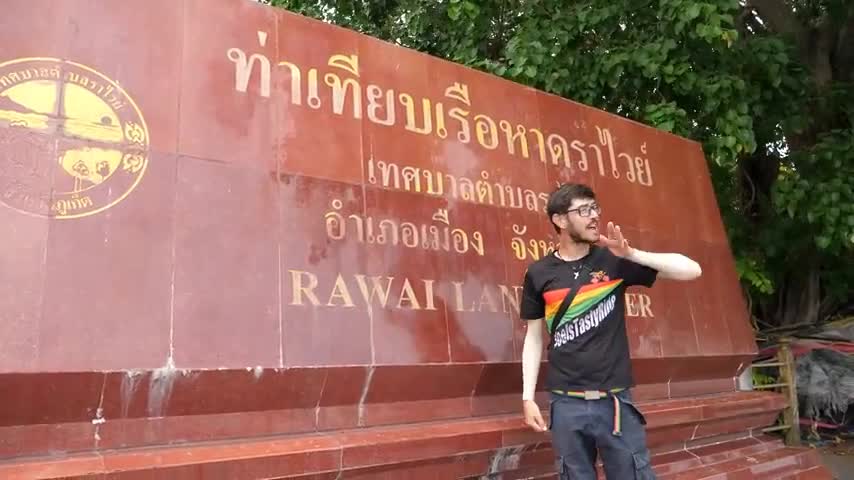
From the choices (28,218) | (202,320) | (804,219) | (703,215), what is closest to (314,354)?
(202,320)

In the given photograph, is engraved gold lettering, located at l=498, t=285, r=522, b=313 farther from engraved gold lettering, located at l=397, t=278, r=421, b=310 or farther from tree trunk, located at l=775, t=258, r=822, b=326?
tree trunk, located at l=775, t=258, r=822, b=326

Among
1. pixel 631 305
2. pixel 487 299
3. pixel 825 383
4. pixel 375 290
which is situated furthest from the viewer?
pixel 825 383

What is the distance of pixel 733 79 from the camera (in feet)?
18.6

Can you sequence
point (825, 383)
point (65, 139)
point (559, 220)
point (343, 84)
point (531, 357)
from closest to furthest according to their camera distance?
point (65, 139)
point (559, 220)
point (531, 357)
point (343, 84)
point (825, 383)

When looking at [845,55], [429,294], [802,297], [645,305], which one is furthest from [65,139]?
[802,297]

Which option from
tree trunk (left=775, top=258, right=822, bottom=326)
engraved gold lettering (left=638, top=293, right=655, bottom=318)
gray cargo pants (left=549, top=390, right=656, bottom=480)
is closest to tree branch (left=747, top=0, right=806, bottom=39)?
tree trunk (left=775, top=258, right=822, bottom=326)

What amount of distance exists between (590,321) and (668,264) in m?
0.37

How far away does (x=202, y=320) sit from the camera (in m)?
2.49

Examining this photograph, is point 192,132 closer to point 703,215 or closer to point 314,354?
point 314,354

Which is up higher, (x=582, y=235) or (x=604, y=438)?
(x=582, y=235)

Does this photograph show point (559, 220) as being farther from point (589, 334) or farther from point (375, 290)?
point (375, 290)

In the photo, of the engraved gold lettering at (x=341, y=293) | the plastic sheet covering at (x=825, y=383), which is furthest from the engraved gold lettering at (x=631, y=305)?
the plastic sheet covering at (x=825, y=383)

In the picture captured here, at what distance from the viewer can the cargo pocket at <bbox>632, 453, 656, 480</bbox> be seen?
2.54 metres

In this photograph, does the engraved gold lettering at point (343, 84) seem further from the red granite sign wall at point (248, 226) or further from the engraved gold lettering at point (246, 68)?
the engraved gold lettering at point (246, 68)
